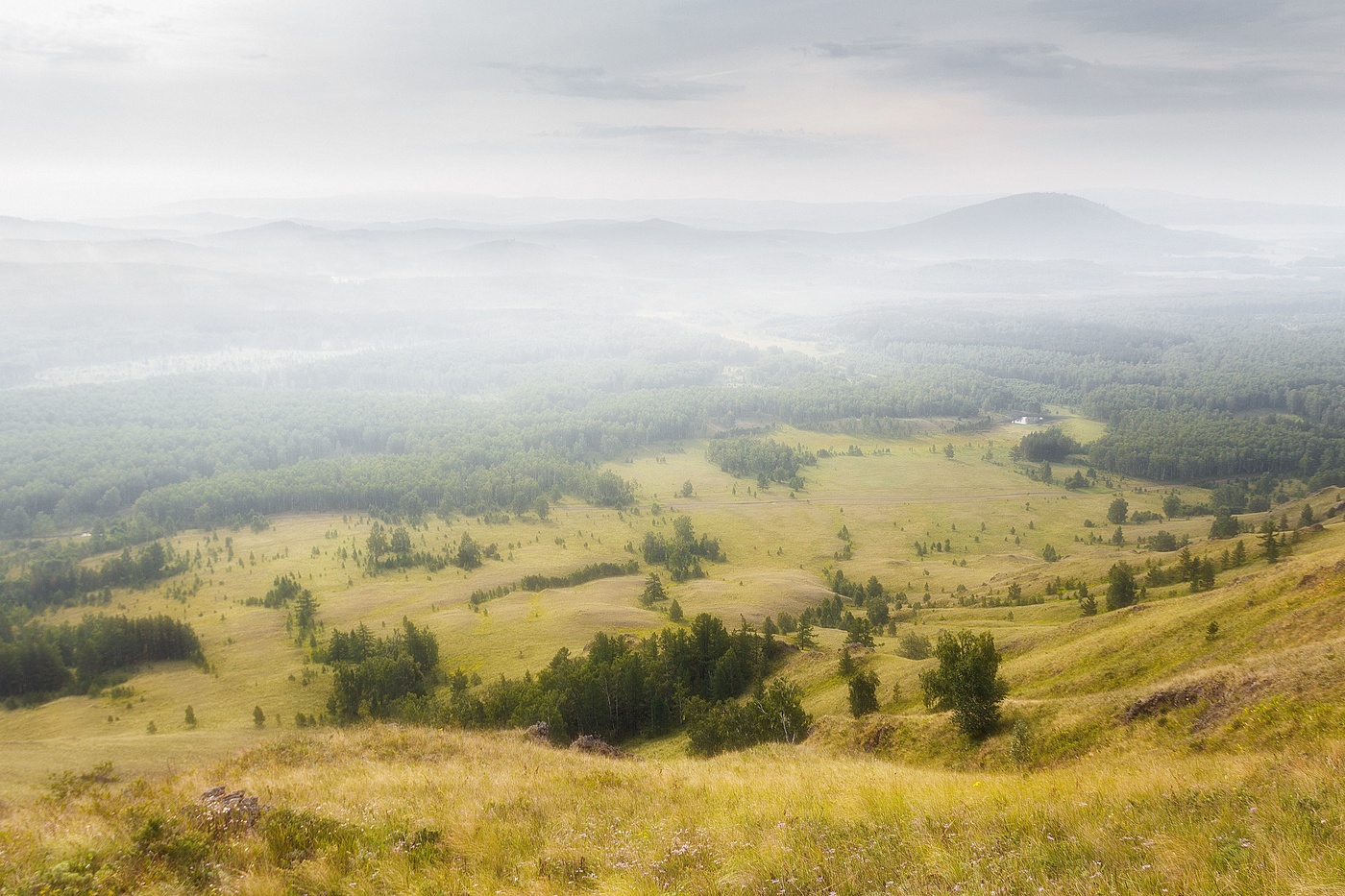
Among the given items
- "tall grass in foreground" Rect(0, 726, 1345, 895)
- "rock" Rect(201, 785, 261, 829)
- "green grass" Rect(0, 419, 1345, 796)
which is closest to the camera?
"tall grass in foreground" Rect(0, 726, 1345, 895)

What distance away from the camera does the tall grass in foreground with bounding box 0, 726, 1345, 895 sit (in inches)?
434

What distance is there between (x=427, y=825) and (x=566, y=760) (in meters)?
14.8

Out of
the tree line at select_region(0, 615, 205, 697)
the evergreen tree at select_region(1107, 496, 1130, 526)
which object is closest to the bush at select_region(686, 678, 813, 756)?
the tree line at select_region(0, 615, 205, 697)

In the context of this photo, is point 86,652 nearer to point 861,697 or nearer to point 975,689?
point 861,697

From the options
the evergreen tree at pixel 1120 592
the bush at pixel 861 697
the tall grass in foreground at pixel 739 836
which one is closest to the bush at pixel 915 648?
the bush at pixel 861 697

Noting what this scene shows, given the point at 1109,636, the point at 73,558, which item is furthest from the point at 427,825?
the point at 73,558

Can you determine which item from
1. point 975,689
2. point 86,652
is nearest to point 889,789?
point 975,689

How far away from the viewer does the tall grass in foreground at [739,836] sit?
36.2ft

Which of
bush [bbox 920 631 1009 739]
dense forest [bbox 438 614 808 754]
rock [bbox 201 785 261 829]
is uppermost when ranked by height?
rock [bbox 201 785 261 829]

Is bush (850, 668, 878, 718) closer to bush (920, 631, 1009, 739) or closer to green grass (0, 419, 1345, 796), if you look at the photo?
green grass (0, 419, 1345, 796)

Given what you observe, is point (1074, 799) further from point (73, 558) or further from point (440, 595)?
point (73, 558)

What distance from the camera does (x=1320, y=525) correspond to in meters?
92.3

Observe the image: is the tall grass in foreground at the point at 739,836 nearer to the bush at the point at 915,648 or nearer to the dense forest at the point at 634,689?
the dense forest at the point at 634,689

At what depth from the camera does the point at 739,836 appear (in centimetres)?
1445
